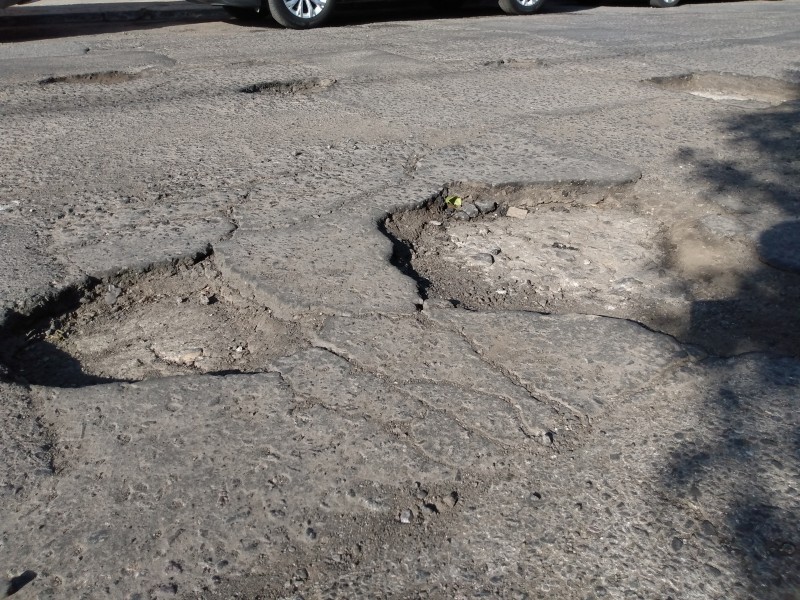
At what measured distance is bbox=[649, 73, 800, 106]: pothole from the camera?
18.1 feet

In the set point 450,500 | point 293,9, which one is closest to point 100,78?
point 293,9

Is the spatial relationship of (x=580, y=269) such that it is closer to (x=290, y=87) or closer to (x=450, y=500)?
(x=450, y=500)

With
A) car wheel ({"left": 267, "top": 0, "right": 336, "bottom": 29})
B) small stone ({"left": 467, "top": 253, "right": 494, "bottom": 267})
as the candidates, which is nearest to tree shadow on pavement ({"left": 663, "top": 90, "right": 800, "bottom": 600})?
small stone ({"left": 467, "top": 253, "right": 494, "bottom": 267})

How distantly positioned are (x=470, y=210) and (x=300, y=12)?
5.98 m

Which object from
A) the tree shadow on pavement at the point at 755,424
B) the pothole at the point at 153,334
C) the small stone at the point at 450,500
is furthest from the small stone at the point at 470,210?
the small stone at the point at 450,500

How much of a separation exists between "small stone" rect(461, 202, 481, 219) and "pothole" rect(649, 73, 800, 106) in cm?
268

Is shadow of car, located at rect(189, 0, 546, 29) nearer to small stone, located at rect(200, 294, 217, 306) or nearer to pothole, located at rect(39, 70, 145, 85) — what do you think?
pothole, located at rect(39, 70, 145, 85)

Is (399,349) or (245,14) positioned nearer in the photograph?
(399,349)

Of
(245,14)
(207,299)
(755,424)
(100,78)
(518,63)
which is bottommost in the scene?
(755,424)

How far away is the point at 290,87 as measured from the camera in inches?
226

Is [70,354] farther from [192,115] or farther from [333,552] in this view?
[192,115]

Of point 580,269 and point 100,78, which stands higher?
point 100,78

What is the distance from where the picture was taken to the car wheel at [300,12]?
8617 millimetres

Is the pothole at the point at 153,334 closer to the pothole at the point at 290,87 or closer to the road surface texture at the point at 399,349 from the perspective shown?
the road surface texture at the point at 399,349
